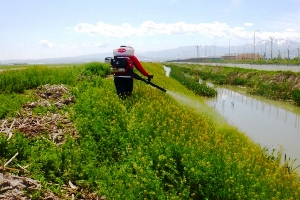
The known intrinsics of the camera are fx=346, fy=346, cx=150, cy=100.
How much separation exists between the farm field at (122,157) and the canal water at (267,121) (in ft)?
9.60

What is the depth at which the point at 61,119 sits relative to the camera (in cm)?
948

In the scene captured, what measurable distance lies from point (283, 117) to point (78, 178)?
15.1 m

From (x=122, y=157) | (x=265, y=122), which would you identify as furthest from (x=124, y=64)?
(x=265, y=122)

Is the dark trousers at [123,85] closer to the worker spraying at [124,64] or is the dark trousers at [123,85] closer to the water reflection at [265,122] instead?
the worker spraying at [124,64]

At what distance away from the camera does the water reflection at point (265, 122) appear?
42.3 ft

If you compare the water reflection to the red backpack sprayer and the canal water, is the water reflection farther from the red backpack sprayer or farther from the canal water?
the red backpack sprayer

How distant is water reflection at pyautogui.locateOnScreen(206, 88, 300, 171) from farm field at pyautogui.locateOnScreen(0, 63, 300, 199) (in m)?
3.06

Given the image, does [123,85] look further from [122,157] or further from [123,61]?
[122,157]

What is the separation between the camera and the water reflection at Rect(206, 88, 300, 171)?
42.3ft

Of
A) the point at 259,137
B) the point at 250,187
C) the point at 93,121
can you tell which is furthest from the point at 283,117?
the point at 250,187

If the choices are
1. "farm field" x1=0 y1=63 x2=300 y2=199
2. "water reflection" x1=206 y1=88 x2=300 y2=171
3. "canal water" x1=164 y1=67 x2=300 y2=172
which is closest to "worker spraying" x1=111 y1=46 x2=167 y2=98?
"farm field" x1=0 y1=63 x2=300 y2=199

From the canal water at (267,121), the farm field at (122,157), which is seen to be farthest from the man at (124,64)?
the canal water at (267,121)

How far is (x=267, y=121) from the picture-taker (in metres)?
17.6

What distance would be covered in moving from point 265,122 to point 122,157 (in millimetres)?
11471
